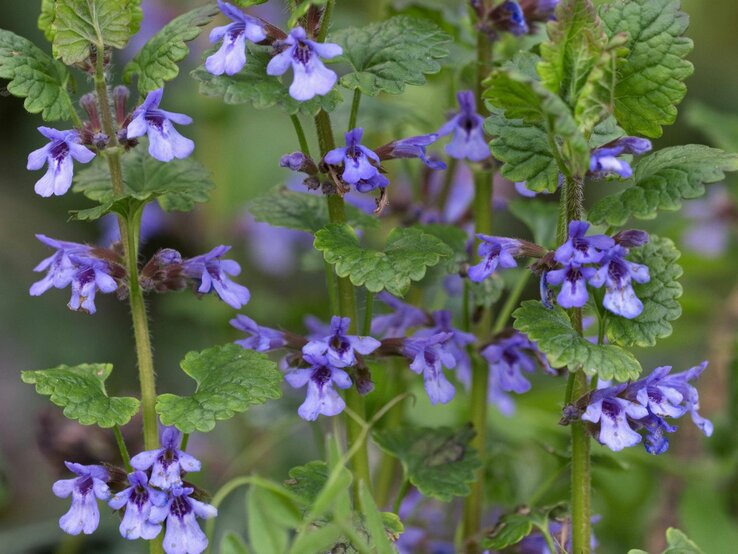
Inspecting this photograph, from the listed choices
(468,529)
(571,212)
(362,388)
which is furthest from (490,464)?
(571,212)

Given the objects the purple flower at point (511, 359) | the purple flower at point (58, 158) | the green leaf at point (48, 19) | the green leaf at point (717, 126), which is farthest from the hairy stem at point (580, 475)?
the green leaf at point (717, 126)

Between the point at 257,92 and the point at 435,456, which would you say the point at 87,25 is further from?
the point at 435,456

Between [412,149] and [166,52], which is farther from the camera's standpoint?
[412,149]

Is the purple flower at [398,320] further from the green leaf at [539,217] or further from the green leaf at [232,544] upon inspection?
the green leaf at [232,544]

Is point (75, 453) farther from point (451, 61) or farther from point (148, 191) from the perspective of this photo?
point (451, 61)

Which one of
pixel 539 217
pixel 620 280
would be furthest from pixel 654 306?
pixel 539 217
